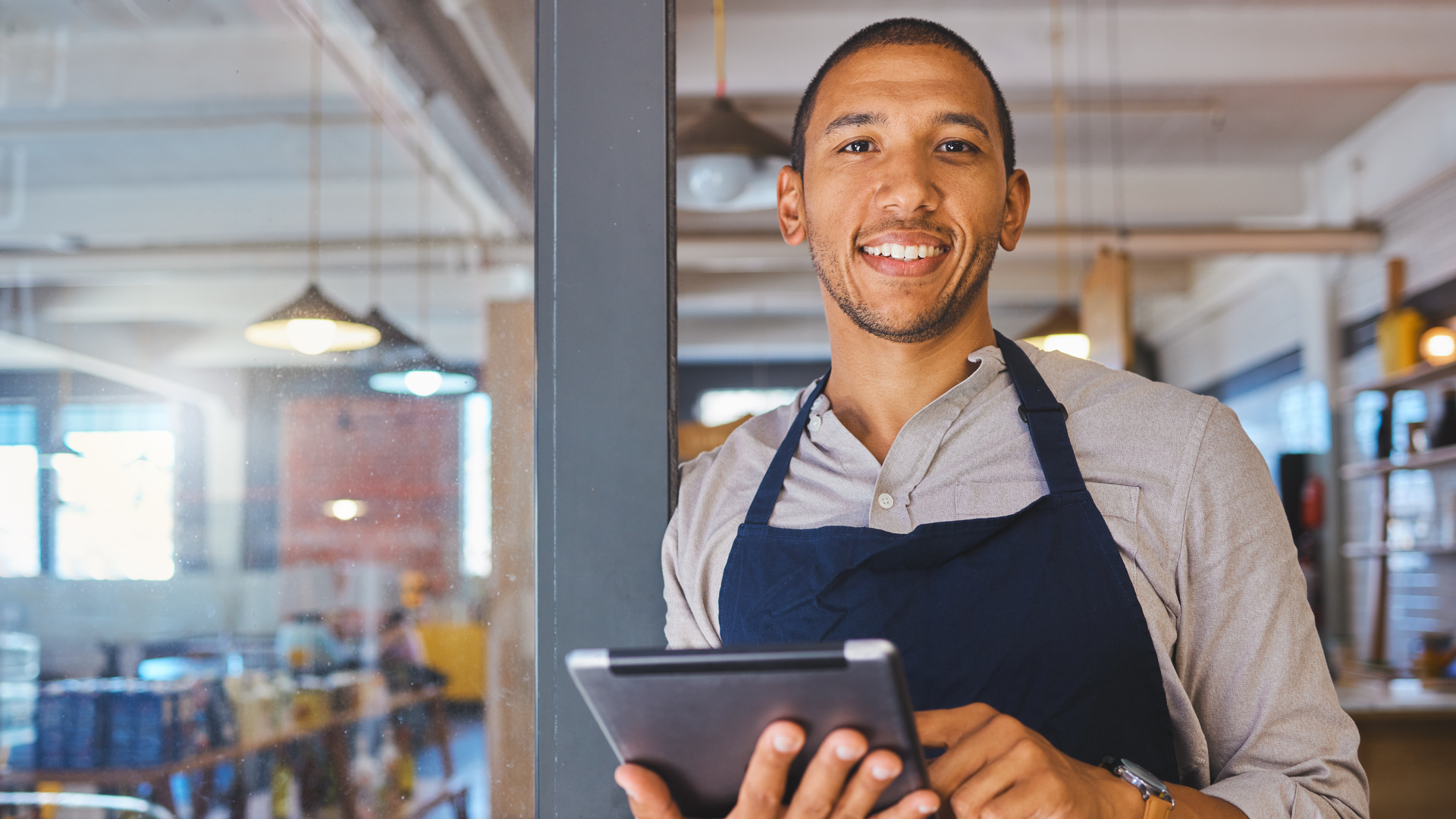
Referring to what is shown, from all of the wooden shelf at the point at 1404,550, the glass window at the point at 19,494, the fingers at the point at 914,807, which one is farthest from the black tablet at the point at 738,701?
the wooden shelf at the point at 1404,550

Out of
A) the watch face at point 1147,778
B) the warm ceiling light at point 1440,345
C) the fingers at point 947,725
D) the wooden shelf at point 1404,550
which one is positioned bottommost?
the wooden shelf at point 1404,550

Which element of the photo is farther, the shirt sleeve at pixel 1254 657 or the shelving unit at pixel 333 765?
the shelving unit at pixel 333 765

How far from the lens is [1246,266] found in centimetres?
888

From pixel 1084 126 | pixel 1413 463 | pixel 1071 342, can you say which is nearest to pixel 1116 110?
pixel 1084 126

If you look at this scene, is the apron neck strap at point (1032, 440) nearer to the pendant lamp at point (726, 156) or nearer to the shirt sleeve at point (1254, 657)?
the shirt sleeve at point (1254, 657)

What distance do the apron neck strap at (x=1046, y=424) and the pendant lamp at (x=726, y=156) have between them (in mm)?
2097

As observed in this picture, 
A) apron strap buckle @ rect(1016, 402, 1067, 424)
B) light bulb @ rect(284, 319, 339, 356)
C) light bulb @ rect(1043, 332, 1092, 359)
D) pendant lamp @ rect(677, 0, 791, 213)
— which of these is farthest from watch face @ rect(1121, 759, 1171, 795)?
light bulb @ rect(1043, 332, 1092, 359)

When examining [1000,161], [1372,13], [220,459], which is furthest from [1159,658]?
[1372,13]

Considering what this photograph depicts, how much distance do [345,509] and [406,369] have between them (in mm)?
187

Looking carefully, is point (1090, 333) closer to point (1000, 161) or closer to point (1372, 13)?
point (1372, 13)

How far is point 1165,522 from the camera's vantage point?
1187 mm

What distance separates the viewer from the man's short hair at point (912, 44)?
4.43ft

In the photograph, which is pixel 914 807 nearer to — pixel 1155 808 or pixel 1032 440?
pixel 1155 808

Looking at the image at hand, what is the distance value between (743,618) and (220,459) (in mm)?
732
